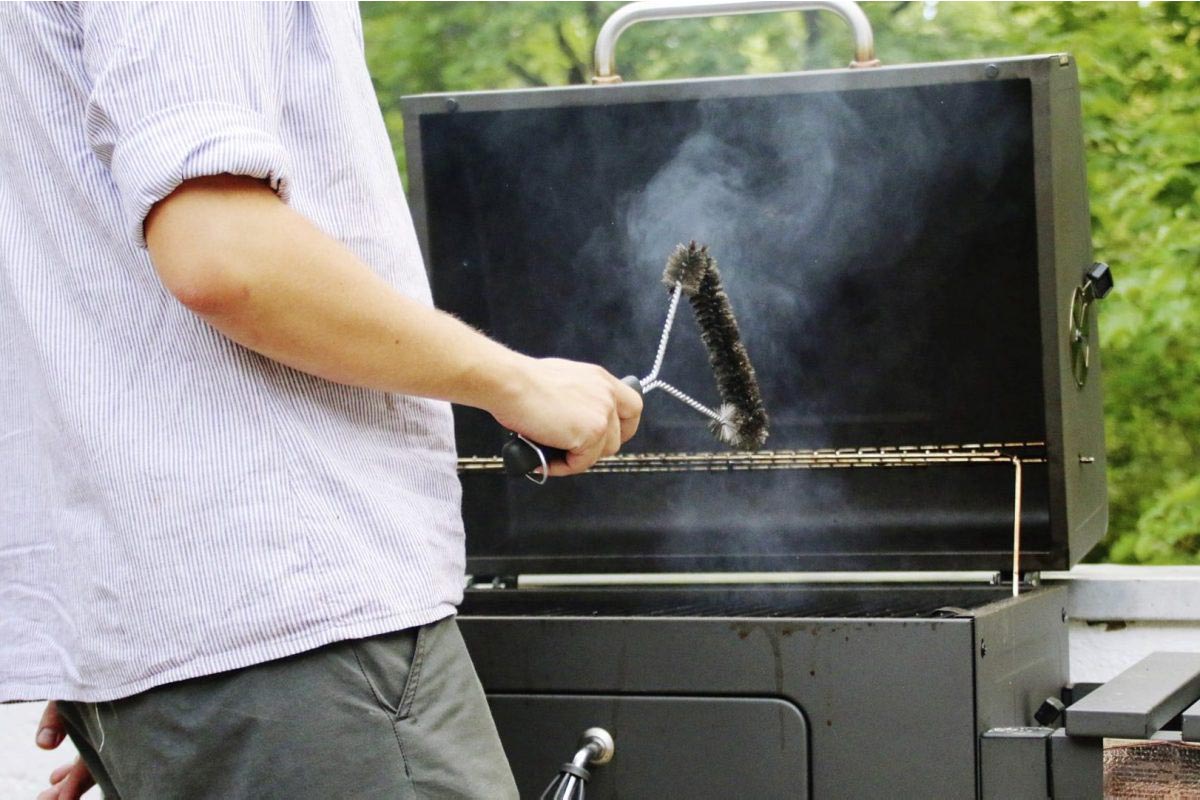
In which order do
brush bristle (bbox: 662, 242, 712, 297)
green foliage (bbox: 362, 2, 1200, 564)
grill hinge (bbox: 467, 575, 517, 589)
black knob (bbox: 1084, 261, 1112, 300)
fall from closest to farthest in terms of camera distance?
brush bristle (bbox: 662, 242, 712, 297), black knob (bbox: 1084, 261, 1112, 300), grill hinge (bbox: 467, 575, 517, 589), green foliage (bbox: 362, 2, 1200, 564)

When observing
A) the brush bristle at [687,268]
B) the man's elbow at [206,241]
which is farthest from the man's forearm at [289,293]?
the brush bristle at [687,268]

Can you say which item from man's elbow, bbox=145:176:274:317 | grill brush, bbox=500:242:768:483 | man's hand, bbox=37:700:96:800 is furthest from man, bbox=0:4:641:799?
grill brush, bbox=500:242:768:483

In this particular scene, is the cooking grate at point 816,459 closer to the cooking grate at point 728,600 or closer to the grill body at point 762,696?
the cooking grate at point 728,600

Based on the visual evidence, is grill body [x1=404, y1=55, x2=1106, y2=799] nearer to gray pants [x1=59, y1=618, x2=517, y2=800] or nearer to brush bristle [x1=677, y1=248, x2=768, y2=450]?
brush bristle [x1=677, y1=248, x2=768, y2=450]

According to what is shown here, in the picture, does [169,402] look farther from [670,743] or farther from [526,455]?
[670,743]

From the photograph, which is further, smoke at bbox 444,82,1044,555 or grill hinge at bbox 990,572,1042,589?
smoke at bbox 444,82,1044,555

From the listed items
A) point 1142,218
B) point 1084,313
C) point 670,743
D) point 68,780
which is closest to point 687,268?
point 670,743

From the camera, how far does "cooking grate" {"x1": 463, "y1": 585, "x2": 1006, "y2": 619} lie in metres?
1.78

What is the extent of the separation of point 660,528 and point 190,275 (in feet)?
4.28

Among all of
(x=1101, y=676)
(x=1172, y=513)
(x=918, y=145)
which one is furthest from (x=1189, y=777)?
(x=1172, y=513)

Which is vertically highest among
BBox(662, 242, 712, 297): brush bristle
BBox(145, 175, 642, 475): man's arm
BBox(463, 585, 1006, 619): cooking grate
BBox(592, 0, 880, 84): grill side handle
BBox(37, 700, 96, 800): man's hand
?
BBox(592, 0, 880, 84): grill side handle

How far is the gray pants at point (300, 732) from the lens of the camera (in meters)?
0.94

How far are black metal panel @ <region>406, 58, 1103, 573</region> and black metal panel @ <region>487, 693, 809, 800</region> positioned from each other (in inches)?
21.9

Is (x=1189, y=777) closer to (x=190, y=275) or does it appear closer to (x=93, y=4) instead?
(x=190, y=275)
